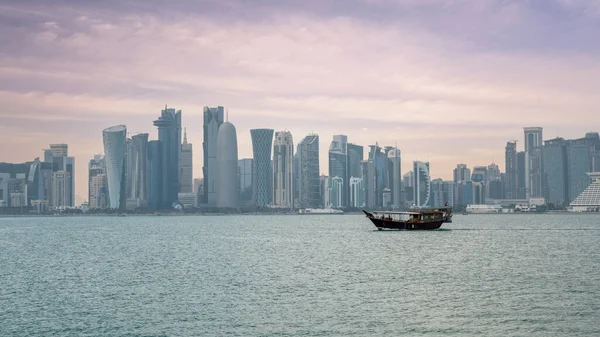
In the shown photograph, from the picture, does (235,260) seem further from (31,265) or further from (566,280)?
(566,280)

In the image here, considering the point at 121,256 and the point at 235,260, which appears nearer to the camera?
the point at 235,260

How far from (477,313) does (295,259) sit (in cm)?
6215

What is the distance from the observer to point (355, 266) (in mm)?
115562

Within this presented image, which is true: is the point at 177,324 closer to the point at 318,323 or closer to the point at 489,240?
the point at 318,323

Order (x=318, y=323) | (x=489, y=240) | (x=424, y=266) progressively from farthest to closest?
(x=489, y=240) → (x=424, y=266) → (x=318, y=323)

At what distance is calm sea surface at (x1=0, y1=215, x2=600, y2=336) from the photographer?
6538 cm

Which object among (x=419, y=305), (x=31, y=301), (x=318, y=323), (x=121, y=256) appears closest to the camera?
(x=318, y=323)

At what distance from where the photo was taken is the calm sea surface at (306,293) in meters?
65.4

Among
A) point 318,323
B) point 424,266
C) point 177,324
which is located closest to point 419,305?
point 318,323

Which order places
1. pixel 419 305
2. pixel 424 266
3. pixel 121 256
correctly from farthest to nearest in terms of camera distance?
1. pixel 121 256
2. pixel 424 266
3. pixel 419 305

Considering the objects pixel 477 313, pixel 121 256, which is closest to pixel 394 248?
pixel 121 256

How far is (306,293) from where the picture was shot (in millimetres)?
85062

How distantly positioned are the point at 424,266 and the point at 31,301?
193ft

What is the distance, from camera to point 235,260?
427ft
